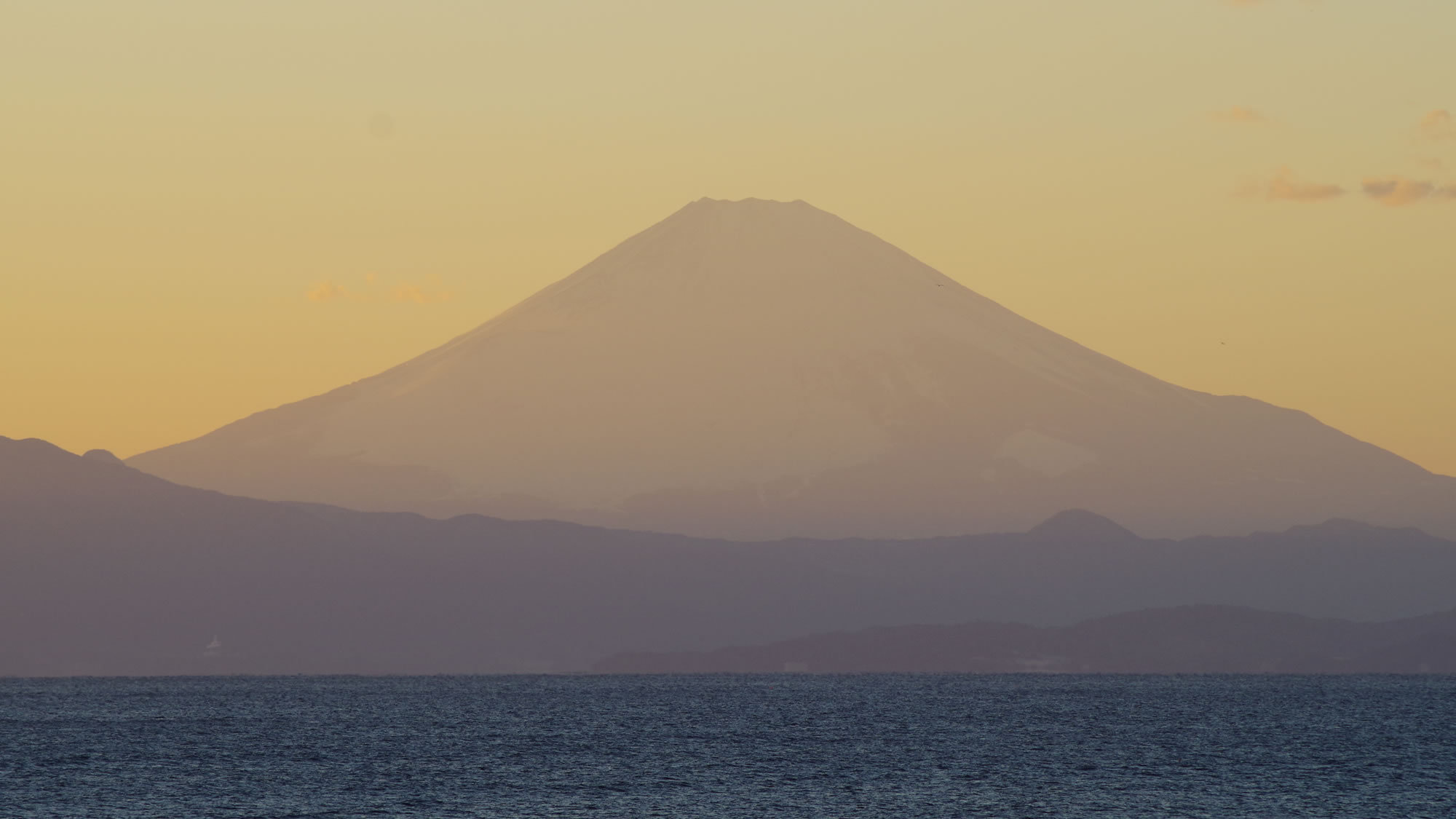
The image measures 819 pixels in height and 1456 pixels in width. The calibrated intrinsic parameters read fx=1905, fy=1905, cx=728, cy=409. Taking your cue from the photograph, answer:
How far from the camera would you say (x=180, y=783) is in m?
108

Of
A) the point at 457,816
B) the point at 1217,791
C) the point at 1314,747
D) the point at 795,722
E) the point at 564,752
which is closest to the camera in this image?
the point at 457,816

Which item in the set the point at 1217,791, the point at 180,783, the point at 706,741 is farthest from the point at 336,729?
the point at 1217,791

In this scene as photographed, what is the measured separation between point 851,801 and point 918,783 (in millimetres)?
11897

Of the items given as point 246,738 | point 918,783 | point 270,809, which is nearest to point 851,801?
point 918,783

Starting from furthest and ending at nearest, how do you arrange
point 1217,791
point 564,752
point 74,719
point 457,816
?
point 74,719 → point 564,752 → point 1217,791 → point 457,816

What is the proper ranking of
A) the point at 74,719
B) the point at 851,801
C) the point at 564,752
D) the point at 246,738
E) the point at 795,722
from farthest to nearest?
the point at 74,719
the point at 795,722
the point at 246,738
the point at 564,752
the point at 851,801

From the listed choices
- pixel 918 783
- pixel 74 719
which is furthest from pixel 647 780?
pixel 74 719

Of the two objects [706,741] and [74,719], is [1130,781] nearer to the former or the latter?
[706,741]

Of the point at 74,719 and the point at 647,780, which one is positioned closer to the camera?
the point at 647,780

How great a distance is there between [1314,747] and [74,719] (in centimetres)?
12225

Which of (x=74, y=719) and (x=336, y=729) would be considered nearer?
(x=336, y=729)

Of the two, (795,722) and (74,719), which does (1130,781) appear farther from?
(74,719)

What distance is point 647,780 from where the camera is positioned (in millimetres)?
108125

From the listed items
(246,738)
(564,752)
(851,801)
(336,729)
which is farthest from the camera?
(336,729)
